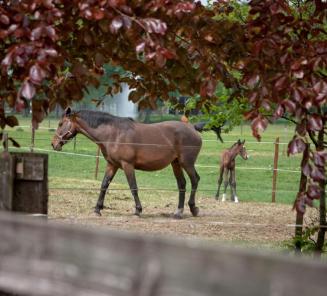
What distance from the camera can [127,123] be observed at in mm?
15484

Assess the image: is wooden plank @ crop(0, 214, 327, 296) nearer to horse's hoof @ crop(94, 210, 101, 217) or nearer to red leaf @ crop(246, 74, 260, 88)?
red leaf @ crop(246, 74, 260, 88)

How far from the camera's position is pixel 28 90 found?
404 cm

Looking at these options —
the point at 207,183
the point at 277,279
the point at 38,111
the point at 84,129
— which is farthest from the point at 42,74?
the point at 207,183

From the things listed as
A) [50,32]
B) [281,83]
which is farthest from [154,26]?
[281,83]

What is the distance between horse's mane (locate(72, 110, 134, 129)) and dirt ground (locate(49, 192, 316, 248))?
1526 mm

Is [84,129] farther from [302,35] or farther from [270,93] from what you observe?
[270,93]

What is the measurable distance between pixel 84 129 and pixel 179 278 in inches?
500

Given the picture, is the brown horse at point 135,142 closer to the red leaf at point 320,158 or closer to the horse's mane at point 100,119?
the horse's mane at point 100,119

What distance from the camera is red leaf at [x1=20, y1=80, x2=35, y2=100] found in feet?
13.2

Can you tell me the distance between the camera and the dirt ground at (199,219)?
11875 mm

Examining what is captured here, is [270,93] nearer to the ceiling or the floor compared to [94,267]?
nearer to the ceiling

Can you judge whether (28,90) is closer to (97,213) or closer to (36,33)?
(36,33)

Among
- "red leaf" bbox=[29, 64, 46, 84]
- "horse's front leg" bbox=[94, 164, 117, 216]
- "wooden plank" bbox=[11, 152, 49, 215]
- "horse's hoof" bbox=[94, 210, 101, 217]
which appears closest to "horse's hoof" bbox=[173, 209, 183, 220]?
"horse's front leg" bbox=[94, 164, 117, 216]

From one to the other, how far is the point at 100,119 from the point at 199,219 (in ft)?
8.44
